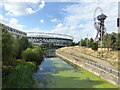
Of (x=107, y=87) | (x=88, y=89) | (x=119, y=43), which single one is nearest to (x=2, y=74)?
(x=88, y=89)

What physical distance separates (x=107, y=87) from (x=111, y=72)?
268cm

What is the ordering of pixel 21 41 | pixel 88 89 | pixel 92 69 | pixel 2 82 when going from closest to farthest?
pixel 2 82 < pixel 88 89 < pixel 92 69 < pixel 21 41

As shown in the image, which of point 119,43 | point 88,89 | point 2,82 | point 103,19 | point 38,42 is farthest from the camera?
point 38,42

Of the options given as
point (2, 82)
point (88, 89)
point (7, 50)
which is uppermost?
point (7, 50)

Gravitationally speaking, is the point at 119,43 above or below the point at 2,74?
above

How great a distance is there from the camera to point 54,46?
5817 inches

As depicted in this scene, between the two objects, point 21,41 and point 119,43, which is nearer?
point 21,41

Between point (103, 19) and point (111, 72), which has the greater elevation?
point (103, 19)

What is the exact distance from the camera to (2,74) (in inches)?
683

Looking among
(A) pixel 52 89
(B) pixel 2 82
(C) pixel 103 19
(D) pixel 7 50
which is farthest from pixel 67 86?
(C) pixel 103 19

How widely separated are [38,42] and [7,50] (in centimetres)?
12636

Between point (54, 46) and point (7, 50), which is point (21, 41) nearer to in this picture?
point (7, 50)

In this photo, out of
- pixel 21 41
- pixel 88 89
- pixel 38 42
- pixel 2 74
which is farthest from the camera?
pixel 38 42

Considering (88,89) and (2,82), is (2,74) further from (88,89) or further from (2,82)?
(88,89)
